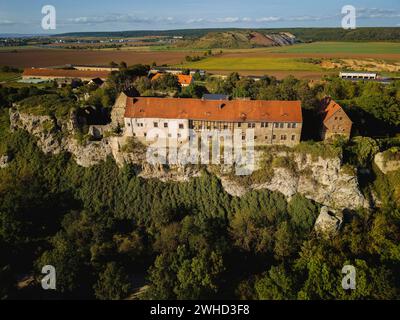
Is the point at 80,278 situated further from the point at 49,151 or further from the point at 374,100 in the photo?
the point at 374,100

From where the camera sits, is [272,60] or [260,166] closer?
[260,166]

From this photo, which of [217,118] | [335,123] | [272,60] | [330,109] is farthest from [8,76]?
[335,123]

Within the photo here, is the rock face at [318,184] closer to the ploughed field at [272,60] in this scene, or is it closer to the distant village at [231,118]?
the distant village at [231,118]

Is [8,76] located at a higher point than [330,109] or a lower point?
higher

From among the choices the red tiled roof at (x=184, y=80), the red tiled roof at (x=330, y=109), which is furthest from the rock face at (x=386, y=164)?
the red tiled roof at (x=184, y=80)

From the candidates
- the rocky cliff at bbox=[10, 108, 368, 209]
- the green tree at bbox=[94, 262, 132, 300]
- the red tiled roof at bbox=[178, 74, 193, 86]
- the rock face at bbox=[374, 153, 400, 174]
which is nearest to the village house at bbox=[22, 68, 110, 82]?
the red tiled roof at bbox=[178, 74, 193, 86]

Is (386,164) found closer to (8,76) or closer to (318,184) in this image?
(318,184)
